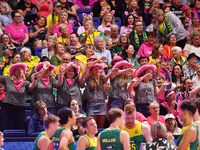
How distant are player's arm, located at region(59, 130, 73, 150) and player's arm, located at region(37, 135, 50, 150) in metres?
0.31

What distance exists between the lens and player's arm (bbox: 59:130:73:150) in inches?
176

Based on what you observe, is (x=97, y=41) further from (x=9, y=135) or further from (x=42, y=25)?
(x=9, y=135)

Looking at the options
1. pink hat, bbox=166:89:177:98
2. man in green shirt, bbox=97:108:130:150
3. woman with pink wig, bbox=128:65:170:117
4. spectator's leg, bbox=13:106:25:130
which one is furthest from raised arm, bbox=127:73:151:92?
man in green shirt, bbox=97:108:130:150

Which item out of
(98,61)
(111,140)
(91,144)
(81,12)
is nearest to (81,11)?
(81,12)

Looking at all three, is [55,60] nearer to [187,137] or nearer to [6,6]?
[6,6]

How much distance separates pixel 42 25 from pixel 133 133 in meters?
5.31

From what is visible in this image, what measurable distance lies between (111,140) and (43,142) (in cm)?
84

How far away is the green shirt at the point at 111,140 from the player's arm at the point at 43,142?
697 mm

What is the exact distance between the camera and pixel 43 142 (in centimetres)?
477

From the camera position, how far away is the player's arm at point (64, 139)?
4.47 m

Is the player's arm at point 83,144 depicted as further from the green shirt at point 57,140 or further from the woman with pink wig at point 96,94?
the woman with pink wig at point 96,94

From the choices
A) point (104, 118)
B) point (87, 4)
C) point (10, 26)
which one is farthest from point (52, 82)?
point (87, 4)

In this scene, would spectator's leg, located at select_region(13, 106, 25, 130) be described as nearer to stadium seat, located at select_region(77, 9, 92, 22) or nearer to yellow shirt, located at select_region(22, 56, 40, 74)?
yellow shirt, located at select_region(22, 56, 40, 74)

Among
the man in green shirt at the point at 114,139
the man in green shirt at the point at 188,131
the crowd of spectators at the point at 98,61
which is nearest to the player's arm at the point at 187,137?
the man in green shirt at the point at 188,131
